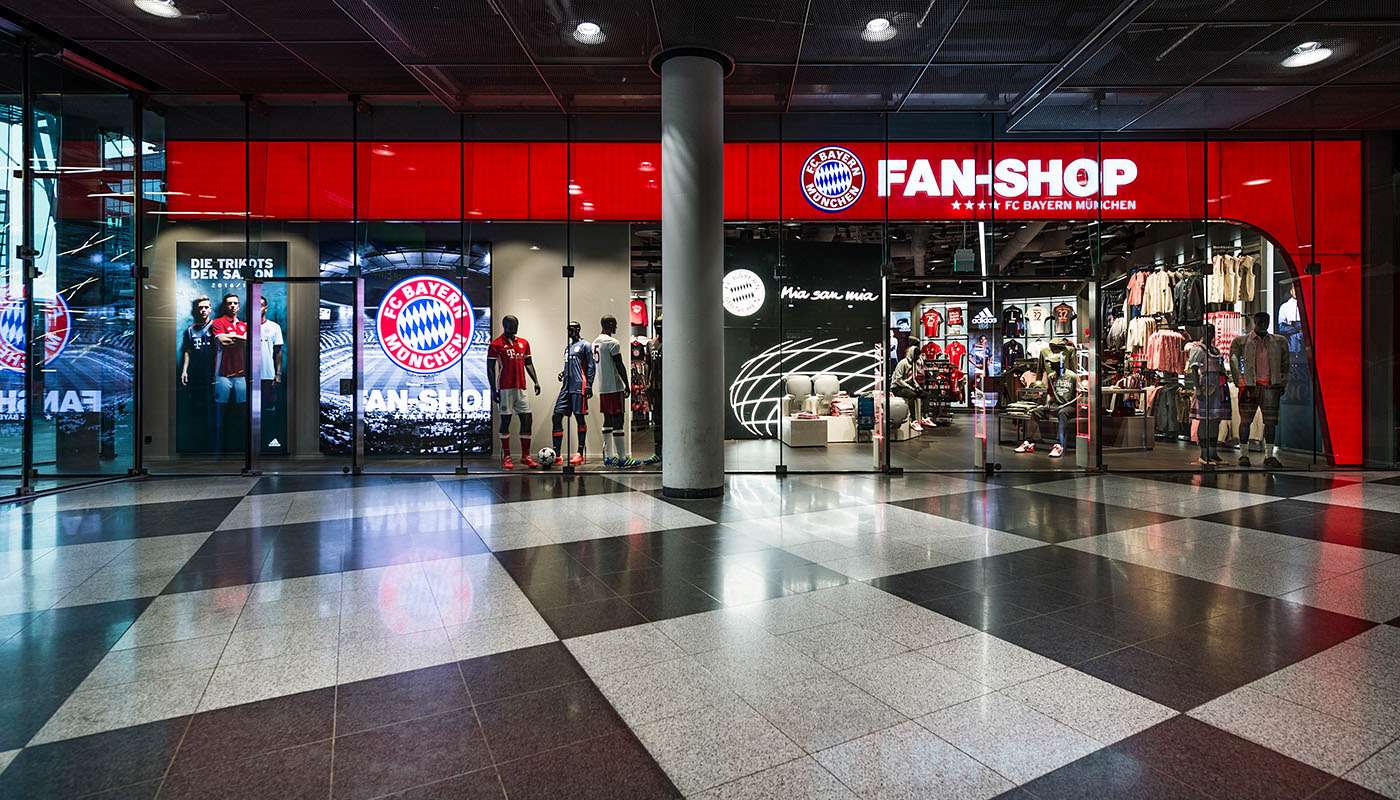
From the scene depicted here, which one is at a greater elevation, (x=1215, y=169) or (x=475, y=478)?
(x=1215, y=169)

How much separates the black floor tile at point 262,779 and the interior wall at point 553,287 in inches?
249

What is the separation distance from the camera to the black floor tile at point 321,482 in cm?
702

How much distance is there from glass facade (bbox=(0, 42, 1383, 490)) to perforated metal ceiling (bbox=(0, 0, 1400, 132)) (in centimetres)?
53

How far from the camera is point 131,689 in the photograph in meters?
2.51

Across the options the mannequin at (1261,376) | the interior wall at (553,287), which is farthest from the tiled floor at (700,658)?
the mannequin at (1261,376)

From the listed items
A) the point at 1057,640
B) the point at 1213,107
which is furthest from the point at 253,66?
the point at 1213,107

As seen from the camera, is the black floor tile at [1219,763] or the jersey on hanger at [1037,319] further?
the jersey on hanger at [1037,319]

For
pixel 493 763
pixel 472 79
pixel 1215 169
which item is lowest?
pixel 493 763

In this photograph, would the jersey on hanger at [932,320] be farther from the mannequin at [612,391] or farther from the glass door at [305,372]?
the glass door at [305,372]

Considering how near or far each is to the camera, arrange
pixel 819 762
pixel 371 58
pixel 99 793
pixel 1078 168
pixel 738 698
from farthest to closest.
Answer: pixel 1078 168, pixel 371 58, pixel 738 698, pixel 819 762, pixel 99 793

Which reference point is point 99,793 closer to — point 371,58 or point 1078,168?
point 371,58

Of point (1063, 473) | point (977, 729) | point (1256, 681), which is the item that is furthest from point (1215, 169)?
point (977, 729)

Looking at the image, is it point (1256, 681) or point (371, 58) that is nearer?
point (1256, 681)

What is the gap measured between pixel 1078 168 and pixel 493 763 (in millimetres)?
8953
